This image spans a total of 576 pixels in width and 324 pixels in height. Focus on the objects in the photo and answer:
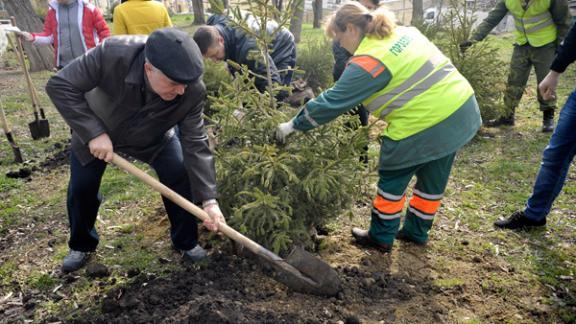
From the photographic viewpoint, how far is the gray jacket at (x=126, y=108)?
255cm

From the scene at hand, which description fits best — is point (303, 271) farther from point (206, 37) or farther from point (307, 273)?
point (206, 37)

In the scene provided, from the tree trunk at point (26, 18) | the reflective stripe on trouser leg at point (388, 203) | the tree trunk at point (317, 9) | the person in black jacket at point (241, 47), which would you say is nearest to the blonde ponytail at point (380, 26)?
the person in black jacket at point (241, 47)

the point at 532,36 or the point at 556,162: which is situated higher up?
the point at 532,36

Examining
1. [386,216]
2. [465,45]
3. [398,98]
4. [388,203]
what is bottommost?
[386,216]

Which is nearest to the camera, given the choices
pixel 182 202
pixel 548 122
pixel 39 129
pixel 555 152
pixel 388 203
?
pixel 182 202

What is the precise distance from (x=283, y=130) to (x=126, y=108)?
1.08 m

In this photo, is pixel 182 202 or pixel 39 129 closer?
pixel 182 202

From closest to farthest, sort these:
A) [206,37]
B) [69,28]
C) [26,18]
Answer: [206,37] → [69,28] → [26,18]

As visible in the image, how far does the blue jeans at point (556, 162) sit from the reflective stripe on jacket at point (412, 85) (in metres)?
0.88

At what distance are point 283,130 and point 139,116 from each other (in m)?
0.99

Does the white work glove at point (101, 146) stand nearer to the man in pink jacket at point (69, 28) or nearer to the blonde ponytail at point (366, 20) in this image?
the blonde ponytail at point (366, 20)

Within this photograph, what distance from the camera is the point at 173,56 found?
7.44 feet

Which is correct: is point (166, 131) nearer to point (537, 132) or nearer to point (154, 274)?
point (154, 274)

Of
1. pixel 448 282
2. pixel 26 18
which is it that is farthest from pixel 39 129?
pixel 26 18
